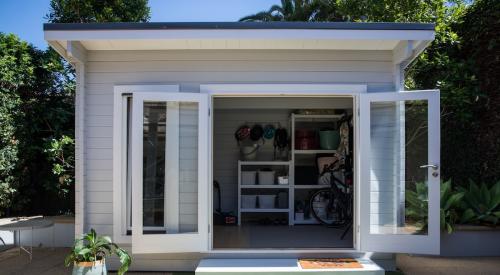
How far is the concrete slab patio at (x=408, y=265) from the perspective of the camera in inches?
207

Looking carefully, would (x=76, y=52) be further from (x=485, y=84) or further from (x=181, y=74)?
(x=485, y=84)

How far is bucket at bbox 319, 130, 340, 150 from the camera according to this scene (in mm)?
7492

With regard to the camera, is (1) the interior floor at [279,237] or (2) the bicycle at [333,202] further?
(2) the bicycle at [333,202]

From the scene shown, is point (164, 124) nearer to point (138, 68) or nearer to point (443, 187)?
point (138, 68)

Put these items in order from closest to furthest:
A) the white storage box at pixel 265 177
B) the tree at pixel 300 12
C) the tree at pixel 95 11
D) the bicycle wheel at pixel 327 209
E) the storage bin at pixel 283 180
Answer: the bicycle wheel at pixel 327 209 < the storage bin at pixel 283 180 < the white storage box at pixel 265 177 < the tree at pixel 95 11 < the tree at pixel 300 12

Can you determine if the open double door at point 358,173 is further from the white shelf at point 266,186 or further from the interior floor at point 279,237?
the white shelf at point 266,186

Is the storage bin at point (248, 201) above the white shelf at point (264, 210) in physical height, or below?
above

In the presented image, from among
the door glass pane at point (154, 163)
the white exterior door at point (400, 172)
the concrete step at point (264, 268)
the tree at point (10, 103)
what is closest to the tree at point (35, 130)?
the tree at point (10, 103)

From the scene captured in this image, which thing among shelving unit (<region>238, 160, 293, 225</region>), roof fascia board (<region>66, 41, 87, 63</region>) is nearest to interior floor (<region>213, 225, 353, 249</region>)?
shelving unit (<region>238, 160, 293, 225</region>)

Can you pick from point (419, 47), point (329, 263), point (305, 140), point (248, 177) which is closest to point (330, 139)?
point (305, 140)

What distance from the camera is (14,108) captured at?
755cm

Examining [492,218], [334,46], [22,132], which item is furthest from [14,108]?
[492,218]

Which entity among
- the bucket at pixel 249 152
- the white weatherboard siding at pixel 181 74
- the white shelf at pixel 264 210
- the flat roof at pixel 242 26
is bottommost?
the white shelf at pixel 264 210

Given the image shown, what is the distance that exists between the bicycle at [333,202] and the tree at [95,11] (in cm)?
488
